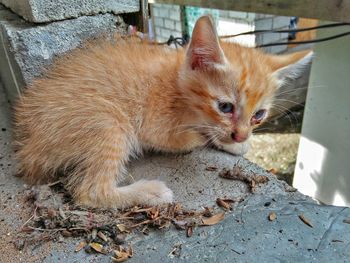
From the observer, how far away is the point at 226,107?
4.97 ft

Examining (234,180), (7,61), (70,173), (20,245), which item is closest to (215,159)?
(234,180)

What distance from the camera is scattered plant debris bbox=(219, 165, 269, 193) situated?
59.1 inches

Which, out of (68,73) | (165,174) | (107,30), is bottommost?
(165,174)

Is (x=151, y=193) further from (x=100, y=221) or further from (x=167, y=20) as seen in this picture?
(x=167, y=20)

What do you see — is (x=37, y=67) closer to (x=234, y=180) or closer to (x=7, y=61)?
(x=7, y=61)

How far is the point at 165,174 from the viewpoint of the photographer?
5.39 feet

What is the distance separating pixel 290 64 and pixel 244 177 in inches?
22.2

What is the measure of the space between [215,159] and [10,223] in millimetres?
938

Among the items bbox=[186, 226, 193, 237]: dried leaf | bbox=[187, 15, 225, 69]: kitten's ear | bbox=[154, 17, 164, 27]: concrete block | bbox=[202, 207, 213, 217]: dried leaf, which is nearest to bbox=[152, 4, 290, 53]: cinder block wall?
bbox=[154, 17, 164, 27]: concrete block

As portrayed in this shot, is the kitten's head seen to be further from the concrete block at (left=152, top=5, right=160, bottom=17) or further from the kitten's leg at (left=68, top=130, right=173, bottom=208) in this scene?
the concrete block at (left=152, top=5, right=160, bottom=17)

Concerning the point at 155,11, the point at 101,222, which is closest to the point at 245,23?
the point at 155,11

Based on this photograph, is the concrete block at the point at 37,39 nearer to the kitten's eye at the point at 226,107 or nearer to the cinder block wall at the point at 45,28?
the cinder block wall at the point at 45,28

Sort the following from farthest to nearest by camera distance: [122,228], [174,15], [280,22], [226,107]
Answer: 1. [174,15]
2. [280,22]
3. [226,107]
4. [122,228]

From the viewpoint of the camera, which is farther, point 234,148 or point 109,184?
point 234,148
